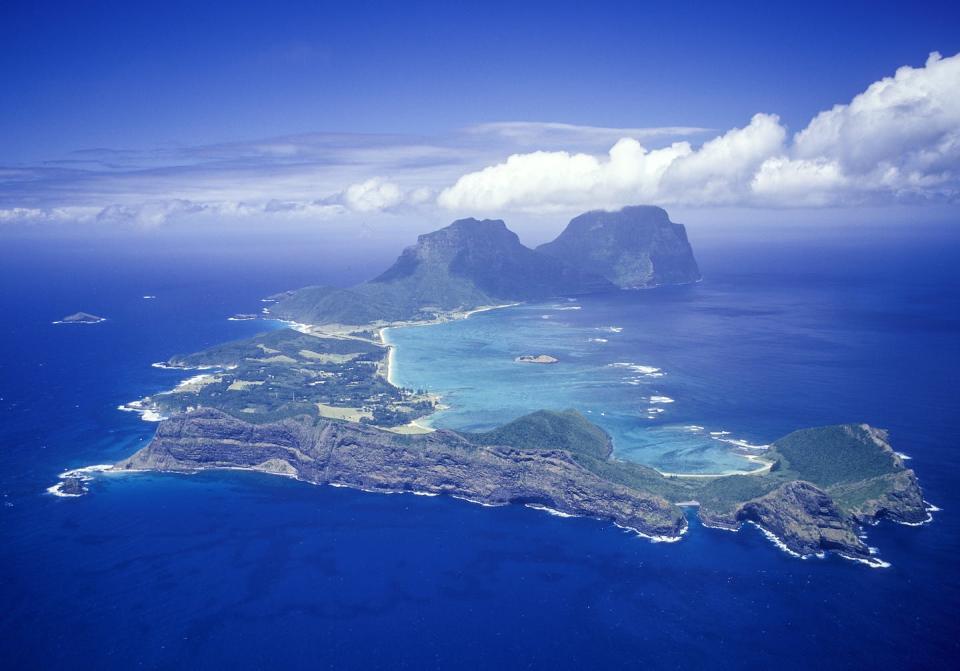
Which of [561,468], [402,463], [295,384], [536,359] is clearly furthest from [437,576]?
[536,359]

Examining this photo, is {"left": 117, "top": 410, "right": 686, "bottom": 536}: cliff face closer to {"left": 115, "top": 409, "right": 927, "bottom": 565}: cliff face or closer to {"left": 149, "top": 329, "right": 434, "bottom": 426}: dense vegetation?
{"left": 115, "top": 409, "right": 927, "bottom": 565}: cliff face

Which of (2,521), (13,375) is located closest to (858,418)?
(2,521)

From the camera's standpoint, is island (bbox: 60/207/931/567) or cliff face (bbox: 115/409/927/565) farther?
island (bbox: 60/207/931/567)

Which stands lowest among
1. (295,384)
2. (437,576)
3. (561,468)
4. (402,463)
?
(437,576)

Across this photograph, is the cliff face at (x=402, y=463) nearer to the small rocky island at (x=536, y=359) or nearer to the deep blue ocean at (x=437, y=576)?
the deep blue ocean at (x=437, y=576)

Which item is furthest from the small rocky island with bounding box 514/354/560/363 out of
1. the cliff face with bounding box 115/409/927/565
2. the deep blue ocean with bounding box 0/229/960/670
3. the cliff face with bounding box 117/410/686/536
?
the cliff face with bounding box 117/410/686/536

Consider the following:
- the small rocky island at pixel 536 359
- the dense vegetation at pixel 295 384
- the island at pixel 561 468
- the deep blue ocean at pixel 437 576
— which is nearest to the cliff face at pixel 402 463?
the island at pixel 561 468

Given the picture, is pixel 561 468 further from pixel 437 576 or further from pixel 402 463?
pixel 437 576

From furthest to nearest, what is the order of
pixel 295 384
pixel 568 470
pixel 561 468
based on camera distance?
1. pixel 295 384
2. pixel 561 468
3. pixel 568 470
